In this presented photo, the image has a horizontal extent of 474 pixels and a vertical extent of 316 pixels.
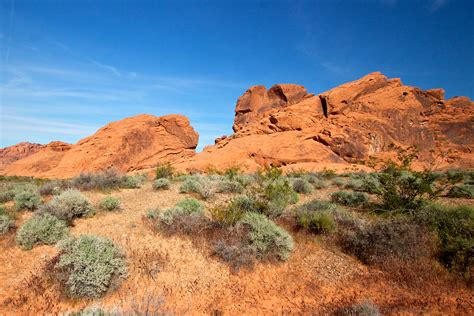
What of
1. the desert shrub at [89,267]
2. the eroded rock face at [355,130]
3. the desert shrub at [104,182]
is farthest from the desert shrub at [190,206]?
the eroded rock face at [355,130]

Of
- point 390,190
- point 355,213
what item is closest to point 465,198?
point 390,190

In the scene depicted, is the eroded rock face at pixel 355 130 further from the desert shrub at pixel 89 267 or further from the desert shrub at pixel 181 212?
the desert shrub at pixel 89 267

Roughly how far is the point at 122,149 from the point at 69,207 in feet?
90.2

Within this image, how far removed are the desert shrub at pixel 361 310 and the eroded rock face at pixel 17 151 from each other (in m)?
95.4

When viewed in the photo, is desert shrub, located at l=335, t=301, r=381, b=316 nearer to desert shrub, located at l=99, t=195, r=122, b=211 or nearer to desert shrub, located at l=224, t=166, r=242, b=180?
desert shrub, located at l=99, t=195, r=122, b=211

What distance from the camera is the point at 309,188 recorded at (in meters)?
12.2

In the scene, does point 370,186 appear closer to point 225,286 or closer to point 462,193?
point 462,193

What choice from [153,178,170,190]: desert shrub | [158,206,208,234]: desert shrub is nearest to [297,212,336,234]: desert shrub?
[158,206,208,234]: desert shrub

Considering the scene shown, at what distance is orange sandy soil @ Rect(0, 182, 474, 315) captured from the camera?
3908 mm

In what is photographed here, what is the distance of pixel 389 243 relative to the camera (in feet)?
17.2

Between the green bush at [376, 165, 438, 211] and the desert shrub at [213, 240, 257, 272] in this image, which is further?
the green bush at [376, 165, 438, 211]

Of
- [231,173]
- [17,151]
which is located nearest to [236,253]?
[231,173]

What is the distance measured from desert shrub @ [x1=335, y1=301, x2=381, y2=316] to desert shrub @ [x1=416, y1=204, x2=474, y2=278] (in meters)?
2.16

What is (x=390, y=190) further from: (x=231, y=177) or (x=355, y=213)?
(x=231, y=177)
